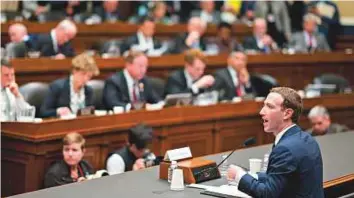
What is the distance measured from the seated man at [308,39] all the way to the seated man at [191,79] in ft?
12.3

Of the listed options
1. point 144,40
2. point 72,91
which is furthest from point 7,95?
point 144,40

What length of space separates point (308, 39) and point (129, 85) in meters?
4.96

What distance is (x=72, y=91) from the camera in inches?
257

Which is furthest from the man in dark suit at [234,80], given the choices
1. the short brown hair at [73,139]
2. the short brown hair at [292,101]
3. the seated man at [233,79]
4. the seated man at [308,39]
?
the short brown hair at [292,101]

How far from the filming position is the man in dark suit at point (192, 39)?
386 inches

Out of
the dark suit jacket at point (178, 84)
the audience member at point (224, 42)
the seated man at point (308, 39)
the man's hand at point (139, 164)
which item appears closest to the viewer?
the man's hand at point (139, 164)

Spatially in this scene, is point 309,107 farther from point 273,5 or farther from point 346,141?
point 273,5

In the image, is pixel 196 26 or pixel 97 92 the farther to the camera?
pixel 196 26

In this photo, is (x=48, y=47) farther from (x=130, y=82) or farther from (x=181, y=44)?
(x=181, y=44)

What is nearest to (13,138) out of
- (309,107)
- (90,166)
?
(90,166)

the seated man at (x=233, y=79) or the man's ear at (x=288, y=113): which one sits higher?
the seated man at (x=233, y=79)

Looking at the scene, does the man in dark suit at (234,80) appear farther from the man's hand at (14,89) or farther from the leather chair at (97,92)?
the man's hand at (14,89)

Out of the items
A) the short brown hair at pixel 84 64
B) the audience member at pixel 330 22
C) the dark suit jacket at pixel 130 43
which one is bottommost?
the short brown hair at pixel 84 64

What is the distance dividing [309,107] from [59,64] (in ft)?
8.89
